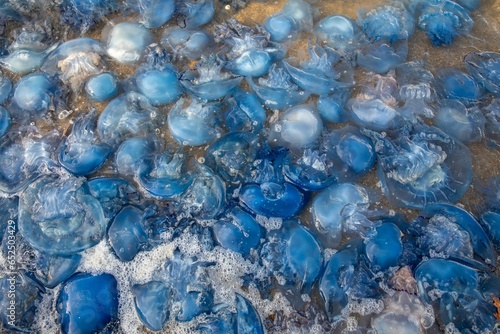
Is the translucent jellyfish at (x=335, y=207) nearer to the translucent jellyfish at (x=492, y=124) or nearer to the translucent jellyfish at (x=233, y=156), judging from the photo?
the translucent jellyfish at (x=233, y=156)

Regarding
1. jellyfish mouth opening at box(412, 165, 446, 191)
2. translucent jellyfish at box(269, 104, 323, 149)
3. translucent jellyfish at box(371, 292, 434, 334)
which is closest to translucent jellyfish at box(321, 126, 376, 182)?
translucent jellyfish at box(269, 104, 323, 149)

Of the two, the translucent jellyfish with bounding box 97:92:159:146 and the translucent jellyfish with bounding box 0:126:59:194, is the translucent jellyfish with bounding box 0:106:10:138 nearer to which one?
the translucent jellyfish with bounding box 0:126:59:194

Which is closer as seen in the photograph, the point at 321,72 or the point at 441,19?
the point at 321,72

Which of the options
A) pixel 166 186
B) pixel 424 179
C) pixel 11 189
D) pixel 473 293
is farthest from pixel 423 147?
pixel 11 189

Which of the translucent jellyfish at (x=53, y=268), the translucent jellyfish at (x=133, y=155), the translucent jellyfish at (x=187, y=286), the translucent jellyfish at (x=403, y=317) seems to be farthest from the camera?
the translucent jellyfish at (x=133, y=155)

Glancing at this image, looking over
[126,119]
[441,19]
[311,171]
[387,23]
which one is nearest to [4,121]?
[126,119]

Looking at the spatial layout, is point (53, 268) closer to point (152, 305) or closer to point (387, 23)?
point (152, 305)

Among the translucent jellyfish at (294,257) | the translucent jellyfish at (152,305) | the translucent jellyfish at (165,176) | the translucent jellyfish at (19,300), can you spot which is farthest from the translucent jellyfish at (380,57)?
the translucent jellyfish at (19,300)
